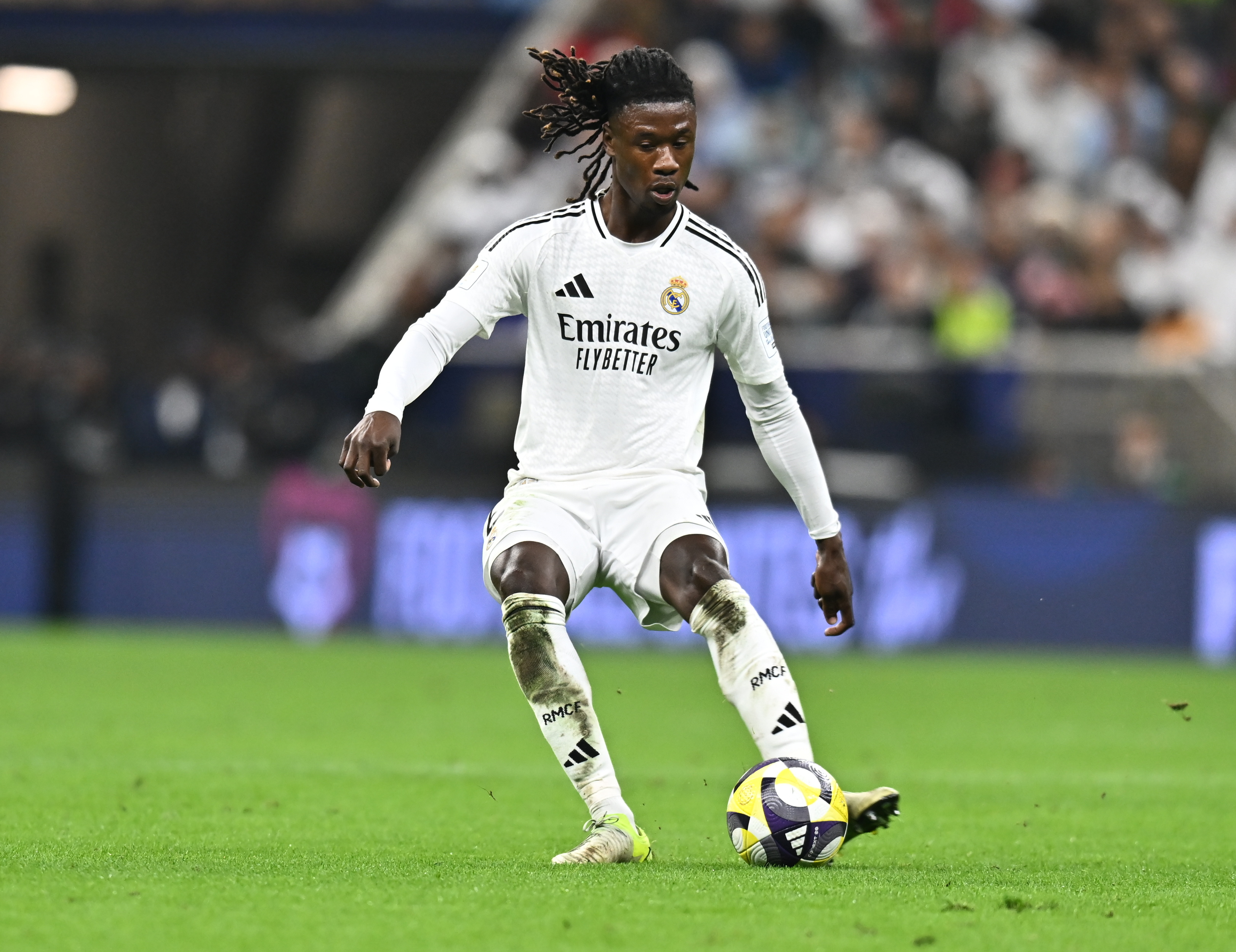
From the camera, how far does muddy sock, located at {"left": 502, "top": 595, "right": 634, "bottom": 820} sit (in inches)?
224

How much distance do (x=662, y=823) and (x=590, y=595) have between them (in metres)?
9.01

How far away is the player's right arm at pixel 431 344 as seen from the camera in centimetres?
531

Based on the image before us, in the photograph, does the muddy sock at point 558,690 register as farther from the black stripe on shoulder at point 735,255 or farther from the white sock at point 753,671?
the black stripe on shoulder at point 735,255

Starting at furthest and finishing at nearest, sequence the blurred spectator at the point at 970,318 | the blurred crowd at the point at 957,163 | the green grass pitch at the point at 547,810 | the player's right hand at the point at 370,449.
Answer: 1. the blurred crowd at the point at 957,163
2. the blurred spectator at the point at 970,318
3. the player's right hand at the point at 370,449
4. the green grass pitch at the point at 547,810

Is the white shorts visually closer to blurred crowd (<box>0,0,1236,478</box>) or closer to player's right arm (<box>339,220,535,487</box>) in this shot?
player's right arm (<box>339,220,535,487</box>)

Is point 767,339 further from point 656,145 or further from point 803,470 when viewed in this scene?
point 656,145

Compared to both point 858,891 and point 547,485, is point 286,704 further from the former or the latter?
point 858,891

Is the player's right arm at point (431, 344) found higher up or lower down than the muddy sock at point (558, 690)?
higher up

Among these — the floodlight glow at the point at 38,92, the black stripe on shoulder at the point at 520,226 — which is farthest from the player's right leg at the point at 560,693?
the floodlight glow at the point at 38,92

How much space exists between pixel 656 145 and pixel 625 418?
77 centimetres

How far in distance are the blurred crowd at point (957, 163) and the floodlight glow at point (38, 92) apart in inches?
226

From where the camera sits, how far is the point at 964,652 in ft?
51.8

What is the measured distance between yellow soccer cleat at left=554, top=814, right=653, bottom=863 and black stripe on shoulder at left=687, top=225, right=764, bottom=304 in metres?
1.53

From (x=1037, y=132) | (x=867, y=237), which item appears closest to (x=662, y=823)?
(x=867, y=237)
